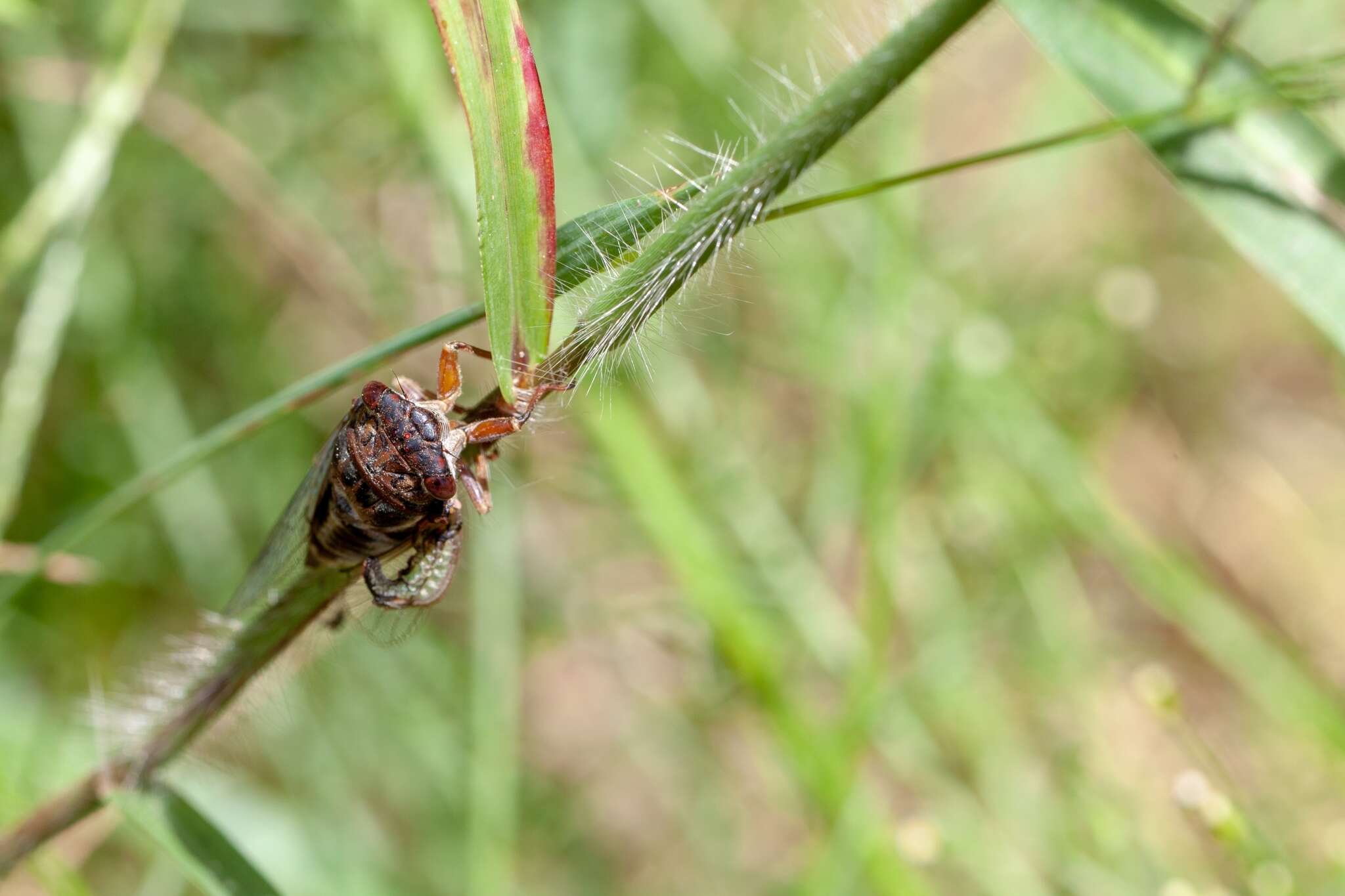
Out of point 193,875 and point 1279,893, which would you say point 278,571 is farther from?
point 1279,893

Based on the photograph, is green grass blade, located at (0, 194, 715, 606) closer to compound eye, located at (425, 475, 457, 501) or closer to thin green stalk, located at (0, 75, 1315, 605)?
thin green stalk, located at (0, 75, 1315, 605)

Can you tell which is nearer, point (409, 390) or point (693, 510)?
point (409, 390)

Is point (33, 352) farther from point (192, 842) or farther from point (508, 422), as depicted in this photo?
point (508, 422)

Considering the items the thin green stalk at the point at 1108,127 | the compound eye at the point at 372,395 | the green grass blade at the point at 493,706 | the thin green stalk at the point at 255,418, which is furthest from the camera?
the green grass blade at the point at 493,706

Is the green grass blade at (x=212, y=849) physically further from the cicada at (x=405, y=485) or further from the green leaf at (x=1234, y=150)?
the green leaf at (x=1234, y=150)

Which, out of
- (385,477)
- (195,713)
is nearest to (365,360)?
(385,477)

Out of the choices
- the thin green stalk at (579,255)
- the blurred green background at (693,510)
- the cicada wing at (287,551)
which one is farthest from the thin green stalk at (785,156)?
the blurred green background at (693,510)
